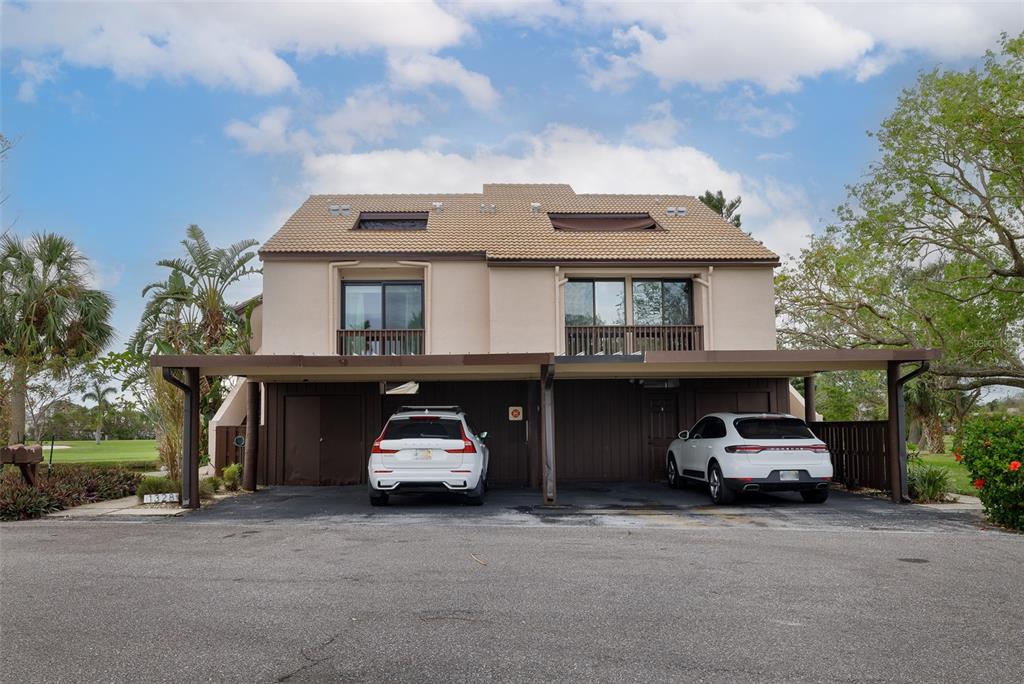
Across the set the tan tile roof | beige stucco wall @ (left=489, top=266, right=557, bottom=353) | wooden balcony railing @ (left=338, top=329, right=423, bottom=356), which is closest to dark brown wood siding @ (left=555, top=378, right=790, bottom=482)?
beige stucco wall @ (left=489, top=266, right=557, bottom=353)

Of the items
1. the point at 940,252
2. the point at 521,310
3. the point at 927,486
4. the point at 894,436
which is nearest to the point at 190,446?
the point at 521,310

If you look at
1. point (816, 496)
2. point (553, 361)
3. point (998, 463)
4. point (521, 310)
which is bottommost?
point (816, 496)

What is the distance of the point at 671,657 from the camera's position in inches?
211

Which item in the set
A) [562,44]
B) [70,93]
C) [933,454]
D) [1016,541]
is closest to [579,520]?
[1016,541]

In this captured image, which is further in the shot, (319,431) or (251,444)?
(319,431)

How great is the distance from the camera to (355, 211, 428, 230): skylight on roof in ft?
72.8

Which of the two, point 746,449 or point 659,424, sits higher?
point 659,424

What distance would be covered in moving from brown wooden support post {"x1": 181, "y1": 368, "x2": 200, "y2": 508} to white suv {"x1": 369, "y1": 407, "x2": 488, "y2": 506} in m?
3.13

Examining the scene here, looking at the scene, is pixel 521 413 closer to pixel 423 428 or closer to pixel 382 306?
pixel 382 306

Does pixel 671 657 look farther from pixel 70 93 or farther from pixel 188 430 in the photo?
pixel 70 93

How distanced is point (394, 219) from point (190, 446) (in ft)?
32.9

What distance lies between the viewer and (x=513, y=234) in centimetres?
2098

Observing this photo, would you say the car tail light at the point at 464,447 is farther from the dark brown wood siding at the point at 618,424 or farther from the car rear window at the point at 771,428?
the dark brown wood siding at the point at 618,424

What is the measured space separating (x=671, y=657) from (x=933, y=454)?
32186 millimetres
